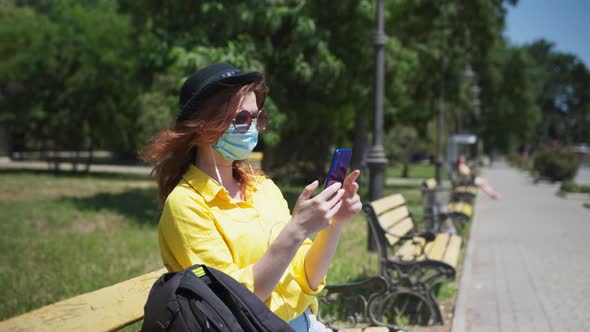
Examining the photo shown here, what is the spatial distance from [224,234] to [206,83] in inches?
22.6

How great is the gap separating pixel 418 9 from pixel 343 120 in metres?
4.11

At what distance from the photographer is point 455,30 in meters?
17.8

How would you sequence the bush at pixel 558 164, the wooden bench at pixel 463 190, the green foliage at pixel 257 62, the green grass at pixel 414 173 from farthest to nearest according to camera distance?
the green grass at pixel 414 173 < the bush at pixel 558 164 < the wooden bench at pixel 463 190 < the green foliage at pixel 257 62

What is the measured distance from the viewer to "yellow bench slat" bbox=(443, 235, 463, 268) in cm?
573

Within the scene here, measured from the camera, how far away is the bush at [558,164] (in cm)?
2680

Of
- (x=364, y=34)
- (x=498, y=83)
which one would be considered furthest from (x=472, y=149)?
(x=364, y=34)

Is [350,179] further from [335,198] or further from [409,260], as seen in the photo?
[409,260]

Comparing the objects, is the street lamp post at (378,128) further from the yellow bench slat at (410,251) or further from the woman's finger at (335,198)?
the woman's finger at (335,198)

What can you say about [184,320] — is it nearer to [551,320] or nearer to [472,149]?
[551,320]

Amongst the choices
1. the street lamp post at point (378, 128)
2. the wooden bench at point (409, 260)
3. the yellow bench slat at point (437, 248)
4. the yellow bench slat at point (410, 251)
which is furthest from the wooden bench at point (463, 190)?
the yellow bench slat at point (410, 251)

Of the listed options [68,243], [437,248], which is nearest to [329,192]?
[437,248]

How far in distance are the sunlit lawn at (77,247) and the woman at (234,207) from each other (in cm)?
406

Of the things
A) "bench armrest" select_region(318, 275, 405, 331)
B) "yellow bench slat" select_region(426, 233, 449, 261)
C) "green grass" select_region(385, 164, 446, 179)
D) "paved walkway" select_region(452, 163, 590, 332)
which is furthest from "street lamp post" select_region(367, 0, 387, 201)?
"green grass" select_region(385, 164, 446, 179)

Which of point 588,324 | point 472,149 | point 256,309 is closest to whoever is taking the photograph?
point 256,309
